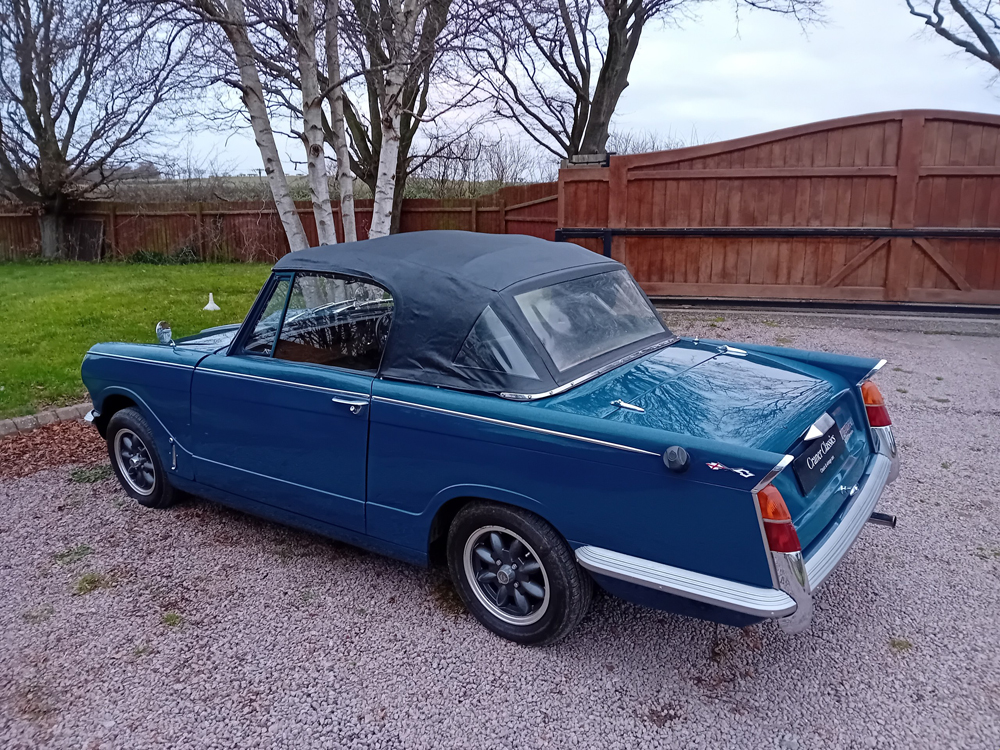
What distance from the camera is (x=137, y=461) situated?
188 inches

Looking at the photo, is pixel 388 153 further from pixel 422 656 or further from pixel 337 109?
pixel 422 656

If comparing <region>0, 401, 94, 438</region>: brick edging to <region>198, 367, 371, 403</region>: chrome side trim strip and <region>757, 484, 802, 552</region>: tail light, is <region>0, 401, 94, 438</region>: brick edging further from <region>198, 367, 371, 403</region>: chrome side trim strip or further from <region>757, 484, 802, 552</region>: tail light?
<region>757, 484, 802, 552</region>: tail light

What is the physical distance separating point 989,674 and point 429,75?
294 inches

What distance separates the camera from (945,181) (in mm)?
9852

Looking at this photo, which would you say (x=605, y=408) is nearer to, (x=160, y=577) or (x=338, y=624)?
(x=338, y=624)

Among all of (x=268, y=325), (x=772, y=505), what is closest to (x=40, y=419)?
(x=268, y=325)

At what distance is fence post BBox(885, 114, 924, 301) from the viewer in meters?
9.80

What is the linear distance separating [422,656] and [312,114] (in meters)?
5.24

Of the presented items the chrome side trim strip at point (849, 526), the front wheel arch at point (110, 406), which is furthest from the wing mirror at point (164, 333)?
the chrome side trim strip at point (849, 526)

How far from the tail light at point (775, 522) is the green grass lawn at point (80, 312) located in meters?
6.41

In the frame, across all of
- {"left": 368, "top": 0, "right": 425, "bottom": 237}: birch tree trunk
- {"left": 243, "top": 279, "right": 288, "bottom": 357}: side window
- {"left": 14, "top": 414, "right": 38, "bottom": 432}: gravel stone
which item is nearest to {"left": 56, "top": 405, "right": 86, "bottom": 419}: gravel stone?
{"left": 14, "top": 414, "right": 38, "bottom": 432}: gravel stone

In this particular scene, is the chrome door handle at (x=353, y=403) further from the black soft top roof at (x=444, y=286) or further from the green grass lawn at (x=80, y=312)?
the green grass lawn at (x=80, y=312)

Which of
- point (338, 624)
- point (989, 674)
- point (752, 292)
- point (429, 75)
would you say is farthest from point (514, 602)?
point (752, 292)

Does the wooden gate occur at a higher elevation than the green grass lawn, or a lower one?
higher
